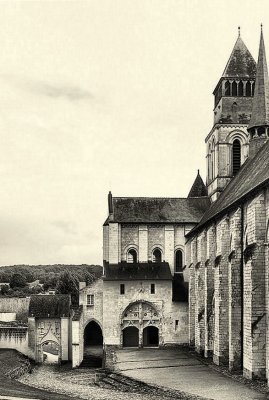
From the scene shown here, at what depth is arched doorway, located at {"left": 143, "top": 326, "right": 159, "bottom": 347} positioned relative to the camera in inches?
2217

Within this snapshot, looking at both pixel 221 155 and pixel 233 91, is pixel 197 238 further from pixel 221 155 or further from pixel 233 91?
pixel 233 91

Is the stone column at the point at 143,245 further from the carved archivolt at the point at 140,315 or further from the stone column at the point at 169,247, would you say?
the carved archivolt at the point at 140,315

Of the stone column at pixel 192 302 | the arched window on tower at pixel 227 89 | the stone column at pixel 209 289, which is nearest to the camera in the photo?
the stone column at pixel 209 289

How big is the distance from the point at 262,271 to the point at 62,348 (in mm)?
25443

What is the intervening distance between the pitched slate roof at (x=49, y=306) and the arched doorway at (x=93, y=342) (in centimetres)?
433

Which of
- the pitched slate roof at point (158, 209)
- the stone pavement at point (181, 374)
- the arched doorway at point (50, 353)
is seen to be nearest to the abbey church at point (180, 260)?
the pitched slate roof at point (158, 209)

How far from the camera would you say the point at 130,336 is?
56.5 m

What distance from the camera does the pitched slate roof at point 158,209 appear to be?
196 ft

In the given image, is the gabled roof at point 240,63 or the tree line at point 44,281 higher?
the gabled roof at point 240,63

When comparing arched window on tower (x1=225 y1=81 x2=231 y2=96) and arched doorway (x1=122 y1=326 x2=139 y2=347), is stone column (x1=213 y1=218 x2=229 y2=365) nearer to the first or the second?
arched doorway (x1=122 y1=326 x2=139 y2=347)

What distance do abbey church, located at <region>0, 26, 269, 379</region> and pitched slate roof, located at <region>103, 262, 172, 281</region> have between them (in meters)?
0.09

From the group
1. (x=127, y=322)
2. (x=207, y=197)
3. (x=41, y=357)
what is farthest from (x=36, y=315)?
(x=207, y=197)

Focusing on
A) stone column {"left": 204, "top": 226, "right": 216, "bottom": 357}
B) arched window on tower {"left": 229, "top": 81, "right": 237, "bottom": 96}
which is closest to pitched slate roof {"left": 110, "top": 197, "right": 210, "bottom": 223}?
arched window on tower {"left": 229, "top": 81, "right": 237, "bottom": 96}

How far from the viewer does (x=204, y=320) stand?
46312 millimetres
